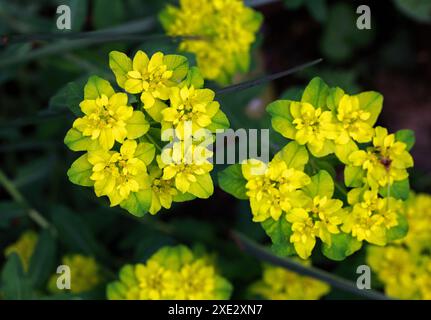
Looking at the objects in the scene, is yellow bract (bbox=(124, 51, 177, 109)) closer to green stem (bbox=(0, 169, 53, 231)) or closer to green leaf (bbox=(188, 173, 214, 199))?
A: green leaf (bbox=(188, 173, 214, 199))

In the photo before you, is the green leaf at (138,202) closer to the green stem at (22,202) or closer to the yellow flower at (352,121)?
the yellow flower at (352,121)

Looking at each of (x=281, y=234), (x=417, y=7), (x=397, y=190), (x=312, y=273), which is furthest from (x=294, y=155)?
(x=417, y=7)

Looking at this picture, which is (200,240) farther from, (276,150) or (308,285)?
(276,150)

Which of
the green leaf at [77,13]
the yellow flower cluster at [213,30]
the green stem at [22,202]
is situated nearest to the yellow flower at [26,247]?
the green stem at [22,202]

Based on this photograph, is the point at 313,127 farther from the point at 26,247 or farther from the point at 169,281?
the point at 26,247

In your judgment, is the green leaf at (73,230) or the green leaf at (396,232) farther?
the green leaf at (73,230)

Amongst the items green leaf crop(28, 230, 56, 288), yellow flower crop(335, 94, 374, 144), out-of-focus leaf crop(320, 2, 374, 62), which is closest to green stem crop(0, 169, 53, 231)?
green leaf crop(28, 230, 56, 288)
